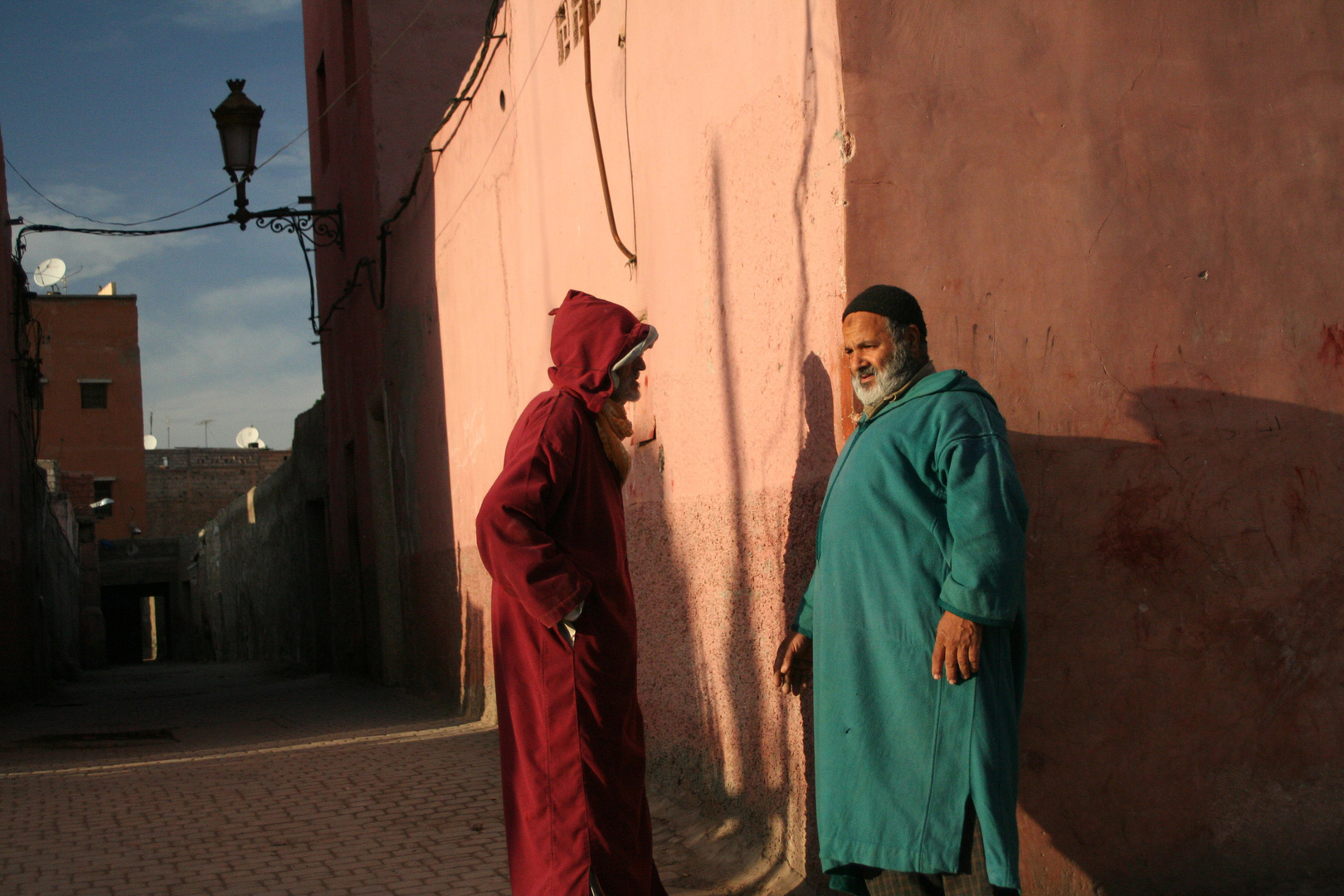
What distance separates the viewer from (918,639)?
2.57m

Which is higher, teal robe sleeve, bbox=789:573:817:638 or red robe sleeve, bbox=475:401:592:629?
red robe sleeve, bbox=475:401:592:629

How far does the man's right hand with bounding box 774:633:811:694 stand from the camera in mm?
3023

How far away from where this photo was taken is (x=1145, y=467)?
10.9 feet

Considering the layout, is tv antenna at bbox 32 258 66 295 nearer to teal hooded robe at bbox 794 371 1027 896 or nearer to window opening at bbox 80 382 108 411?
window opening at bbox 80 382 108 411

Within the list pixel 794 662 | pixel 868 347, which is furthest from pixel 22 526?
pixel 868 347

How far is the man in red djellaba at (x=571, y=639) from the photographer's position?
2992 millimetres

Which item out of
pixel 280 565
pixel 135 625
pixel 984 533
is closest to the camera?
pixel 984 533

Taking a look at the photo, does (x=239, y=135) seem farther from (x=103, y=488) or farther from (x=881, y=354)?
(x=103, y=488)

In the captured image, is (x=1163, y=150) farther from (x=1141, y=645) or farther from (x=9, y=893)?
(x=9, y=893)

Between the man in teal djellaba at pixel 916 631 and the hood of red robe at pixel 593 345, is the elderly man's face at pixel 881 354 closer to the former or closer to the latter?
the man in teal djellaba at pixel 916 631

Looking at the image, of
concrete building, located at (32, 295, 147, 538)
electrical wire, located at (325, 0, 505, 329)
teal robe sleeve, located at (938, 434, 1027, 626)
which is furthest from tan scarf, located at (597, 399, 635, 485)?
concrete building, located at (32, 295, 147, 538)

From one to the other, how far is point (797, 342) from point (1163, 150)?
3.71 ft

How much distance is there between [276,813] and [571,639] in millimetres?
2731

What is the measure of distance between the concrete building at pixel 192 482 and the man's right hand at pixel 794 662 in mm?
40065
